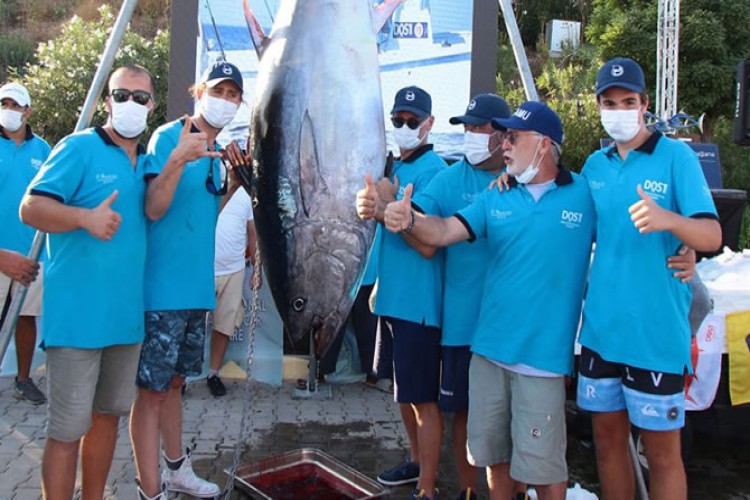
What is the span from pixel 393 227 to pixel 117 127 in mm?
1025

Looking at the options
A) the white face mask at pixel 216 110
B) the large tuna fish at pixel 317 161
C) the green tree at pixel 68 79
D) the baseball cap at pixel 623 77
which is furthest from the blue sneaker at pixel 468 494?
Result: the green tree at pixel 68 79

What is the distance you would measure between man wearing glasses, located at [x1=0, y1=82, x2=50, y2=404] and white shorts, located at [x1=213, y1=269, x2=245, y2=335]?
1125 mm

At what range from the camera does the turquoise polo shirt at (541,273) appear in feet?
7.39

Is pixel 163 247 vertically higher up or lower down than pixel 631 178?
lower down

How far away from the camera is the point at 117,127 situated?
7.61 ft

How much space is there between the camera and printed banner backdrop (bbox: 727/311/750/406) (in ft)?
10.1

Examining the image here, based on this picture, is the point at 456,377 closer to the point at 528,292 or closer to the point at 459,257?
the point at 459,257

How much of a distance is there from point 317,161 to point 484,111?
0.86 metres

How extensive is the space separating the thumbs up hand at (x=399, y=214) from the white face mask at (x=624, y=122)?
73 cm

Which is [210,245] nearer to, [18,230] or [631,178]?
[631,178]

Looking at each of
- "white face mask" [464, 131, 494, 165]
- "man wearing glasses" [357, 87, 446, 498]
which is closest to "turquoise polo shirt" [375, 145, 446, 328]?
"man wearing glasses" [357, 87, 446, 498]

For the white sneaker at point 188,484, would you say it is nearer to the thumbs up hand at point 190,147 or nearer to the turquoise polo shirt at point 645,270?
the thumbs up hand at point 190,147

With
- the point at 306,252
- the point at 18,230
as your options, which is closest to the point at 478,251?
the point at 306,252

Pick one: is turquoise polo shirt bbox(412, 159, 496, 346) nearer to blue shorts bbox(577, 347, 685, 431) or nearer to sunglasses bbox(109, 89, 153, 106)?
blue shorts bbox(577, 347, 685, 431)
